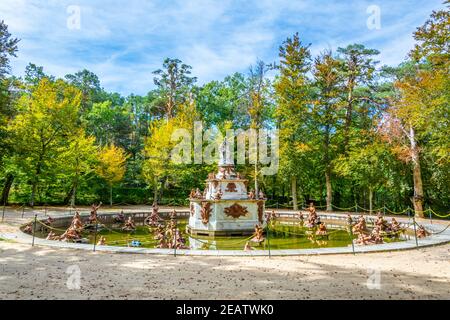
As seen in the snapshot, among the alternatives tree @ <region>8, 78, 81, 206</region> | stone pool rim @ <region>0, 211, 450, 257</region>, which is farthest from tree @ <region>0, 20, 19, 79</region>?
stone pool rim @ <region>0, 211, 450, 257</region>

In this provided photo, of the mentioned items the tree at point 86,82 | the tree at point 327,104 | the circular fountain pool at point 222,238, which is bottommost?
the circular fountain pool at point 222,238

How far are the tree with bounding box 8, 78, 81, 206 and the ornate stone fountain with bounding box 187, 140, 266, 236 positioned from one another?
15.7 metres

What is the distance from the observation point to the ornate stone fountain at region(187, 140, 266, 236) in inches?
693

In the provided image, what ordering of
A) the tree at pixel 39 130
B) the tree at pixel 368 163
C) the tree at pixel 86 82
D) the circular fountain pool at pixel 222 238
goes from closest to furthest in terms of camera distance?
the circular fountain pool at pixel 222 238 < the tree at pixel 39 130 < the tree at pixel 368 163 < the tree at pixel 86 82

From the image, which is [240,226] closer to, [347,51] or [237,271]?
[237,271]

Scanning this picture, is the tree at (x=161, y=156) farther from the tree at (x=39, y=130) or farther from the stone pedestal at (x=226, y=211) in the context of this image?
the stone pedestal at (x=226, y=211)

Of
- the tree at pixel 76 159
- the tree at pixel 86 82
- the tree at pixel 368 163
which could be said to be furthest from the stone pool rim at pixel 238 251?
the tree at pixel 86 82

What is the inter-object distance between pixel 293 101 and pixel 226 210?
17.1m

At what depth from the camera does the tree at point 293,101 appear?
1216 inches

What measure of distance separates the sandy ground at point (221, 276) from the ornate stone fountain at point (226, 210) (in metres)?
7.50

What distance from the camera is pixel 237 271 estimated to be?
8.30 m
